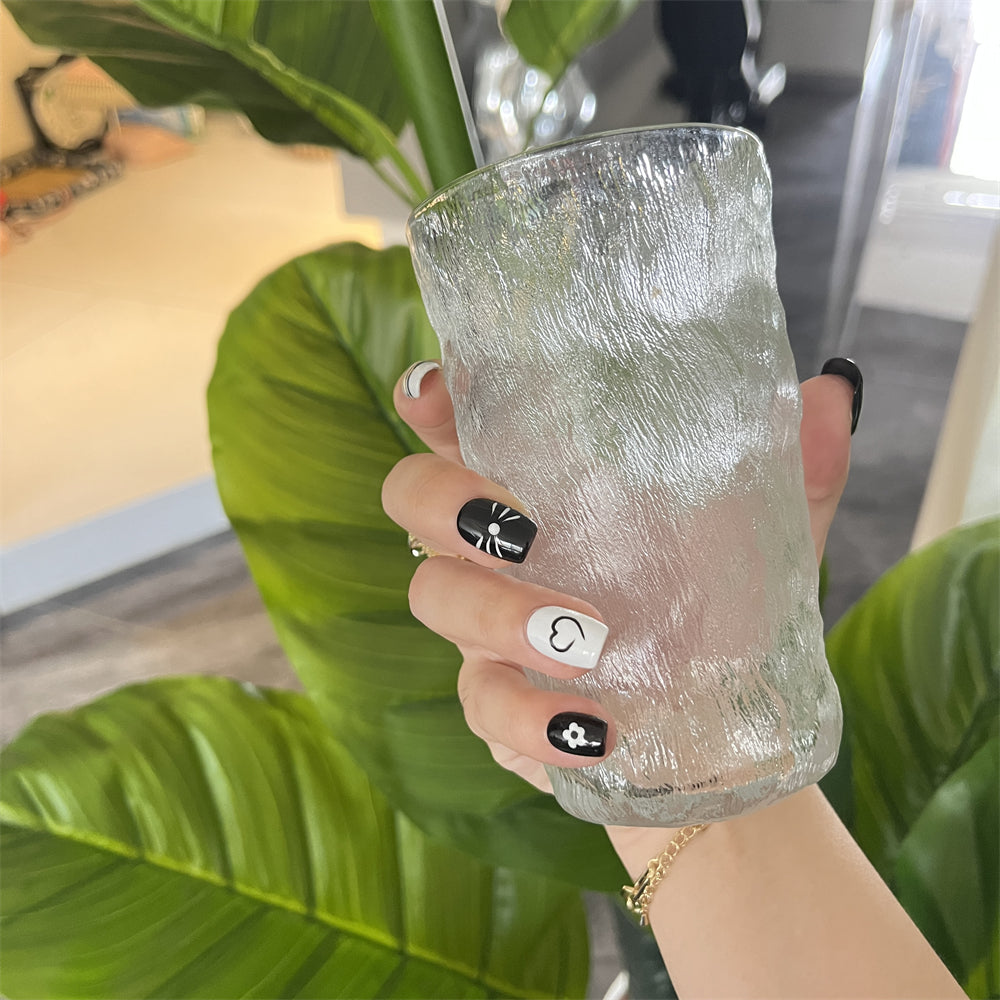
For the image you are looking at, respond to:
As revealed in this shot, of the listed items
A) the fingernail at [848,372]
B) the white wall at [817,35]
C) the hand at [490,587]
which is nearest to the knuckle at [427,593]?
the hand at [490,587]

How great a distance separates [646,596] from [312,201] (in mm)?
1538

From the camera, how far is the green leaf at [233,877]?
0.44m

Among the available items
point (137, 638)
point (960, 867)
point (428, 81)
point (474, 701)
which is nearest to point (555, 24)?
point (428, 81)

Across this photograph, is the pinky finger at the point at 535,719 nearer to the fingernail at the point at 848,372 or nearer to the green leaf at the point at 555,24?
the fingernail at the point at 848,372

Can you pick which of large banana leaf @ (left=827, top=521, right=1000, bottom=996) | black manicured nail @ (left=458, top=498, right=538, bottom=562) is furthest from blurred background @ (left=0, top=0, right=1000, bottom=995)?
black manicured nail @ (left=458, top=498, right=538, bottom=562)

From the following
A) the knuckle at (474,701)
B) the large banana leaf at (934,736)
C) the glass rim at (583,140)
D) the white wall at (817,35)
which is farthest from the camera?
the white wall at (817,35)

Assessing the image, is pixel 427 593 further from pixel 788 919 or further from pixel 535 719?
pixel 788 919

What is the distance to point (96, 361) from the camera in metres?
1.36

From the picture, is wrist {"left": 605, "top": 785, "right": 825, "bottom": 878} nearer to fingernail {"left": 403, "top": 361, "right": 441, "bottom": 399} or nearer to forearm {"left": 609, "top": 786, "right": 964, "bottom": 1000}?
forearm {"left": 609, "top": 786, "right": 964, "bottom": 1000}

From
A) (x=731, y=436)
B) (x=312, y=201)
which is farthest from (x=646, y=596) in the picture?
(x=312, y=201)

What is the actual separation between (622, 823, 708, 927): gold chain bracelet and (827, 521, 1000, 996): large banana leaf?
5.8 inches

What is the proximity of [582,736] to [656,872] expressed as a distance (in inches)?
6.1

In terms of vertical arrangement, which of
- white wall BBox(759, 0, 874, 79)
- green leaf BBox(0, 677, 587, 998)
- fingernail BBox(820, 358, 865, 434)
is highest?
white wall BBox(759, 0, 874, 79)

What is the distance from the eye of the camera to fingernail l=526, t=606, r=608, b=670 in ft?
0.77
